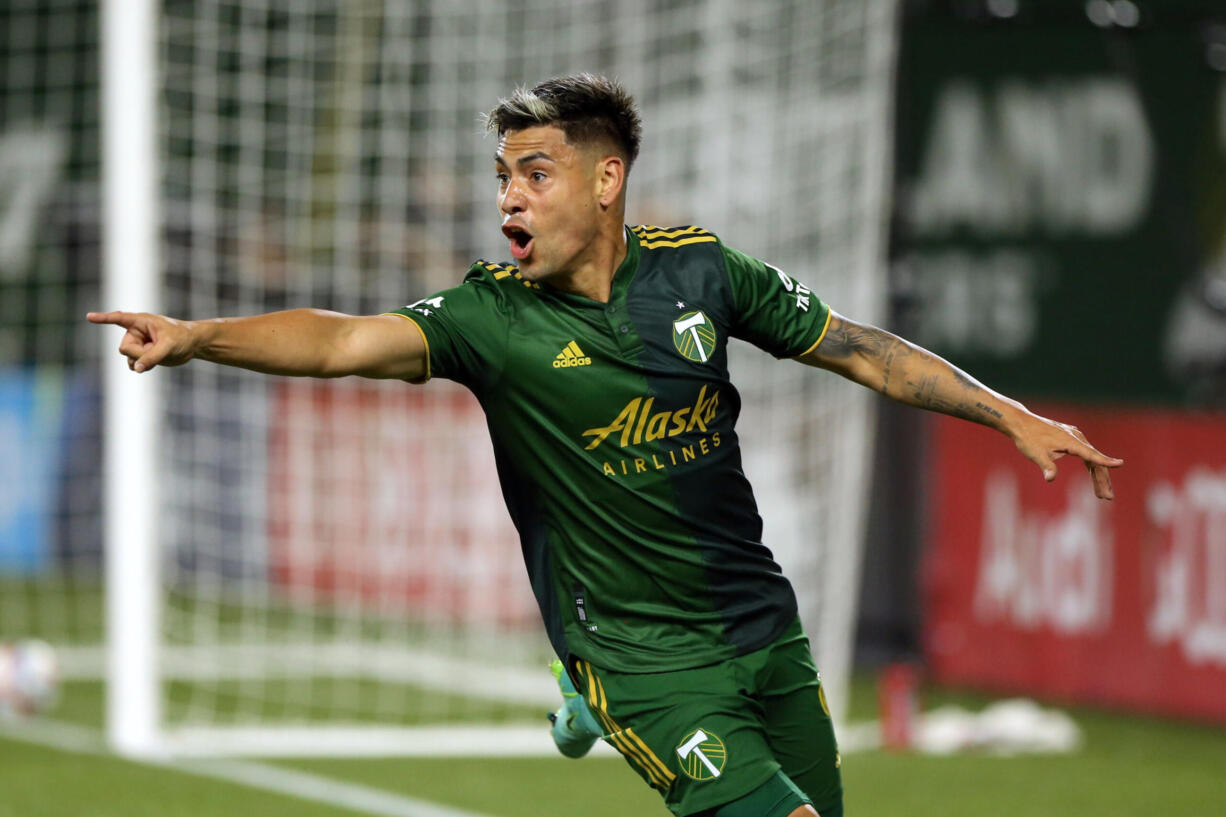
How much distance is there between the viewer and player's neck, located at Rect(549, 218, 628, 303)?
174 inches

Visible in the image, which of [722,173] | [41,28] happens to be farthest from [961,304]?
[41,28]

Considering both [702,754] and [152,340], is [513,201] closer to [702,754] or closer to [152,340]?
[152,340]

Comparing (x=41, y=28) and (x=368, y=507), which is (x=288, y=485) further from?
(x=41, y=28)

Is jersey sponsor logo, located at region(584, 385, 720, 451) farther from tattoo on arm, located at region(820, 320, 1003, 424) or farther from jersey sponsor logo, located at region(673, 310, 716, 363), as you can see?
tattoo on arm, located at region(820, 320, 1003, 424)

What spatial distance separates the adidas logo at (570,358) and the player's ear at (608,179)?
13.2 inches

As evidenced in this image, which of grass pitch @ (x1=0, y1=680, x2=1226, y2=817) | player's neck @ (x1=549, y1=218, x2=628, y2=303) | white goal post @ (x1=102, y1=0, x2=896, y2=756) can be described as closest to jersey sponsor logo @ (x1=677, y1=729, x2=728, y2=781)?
player's neck @ (x1=549, y1=218, x2=628, y2=303)

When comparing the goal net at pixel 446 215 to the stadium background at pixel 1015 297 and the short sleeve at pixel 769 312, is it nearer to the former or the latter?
the stadium background at pixel 1015 297

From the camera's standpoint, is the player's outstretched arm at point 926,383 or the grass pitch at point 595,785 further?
the grass pitch at point 595,785

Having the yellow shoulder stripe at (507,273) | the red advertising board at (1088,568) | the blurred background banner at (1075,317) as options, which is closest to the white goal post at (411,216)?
the blurred background banner at (1075,317)

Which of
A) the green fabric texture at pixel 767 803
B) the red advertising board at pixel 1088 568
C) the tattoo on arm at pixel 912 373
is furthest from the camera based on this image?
the red advertising board at pixel 1088 568

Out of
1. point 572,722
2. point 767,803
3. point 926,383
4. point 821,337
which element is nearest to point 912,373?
point 926,383

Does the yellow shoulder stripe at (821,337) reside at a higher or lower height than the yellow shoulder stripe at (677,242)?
lower

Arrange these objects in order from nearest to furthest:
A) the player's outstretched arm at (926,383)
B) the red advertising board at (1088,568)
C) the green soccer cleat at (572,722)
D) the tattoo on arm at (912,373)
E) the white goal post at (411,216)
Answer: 1. the player's outstretched arm at (926,383)
2. the tattoo on arm at (912,373)
3. the green soccer cleat at (572,722)
4. the white goal post at (411,216)
5. the red advertising board at (1088,568)

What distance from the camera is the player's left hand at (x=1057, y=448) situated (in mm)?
4320
